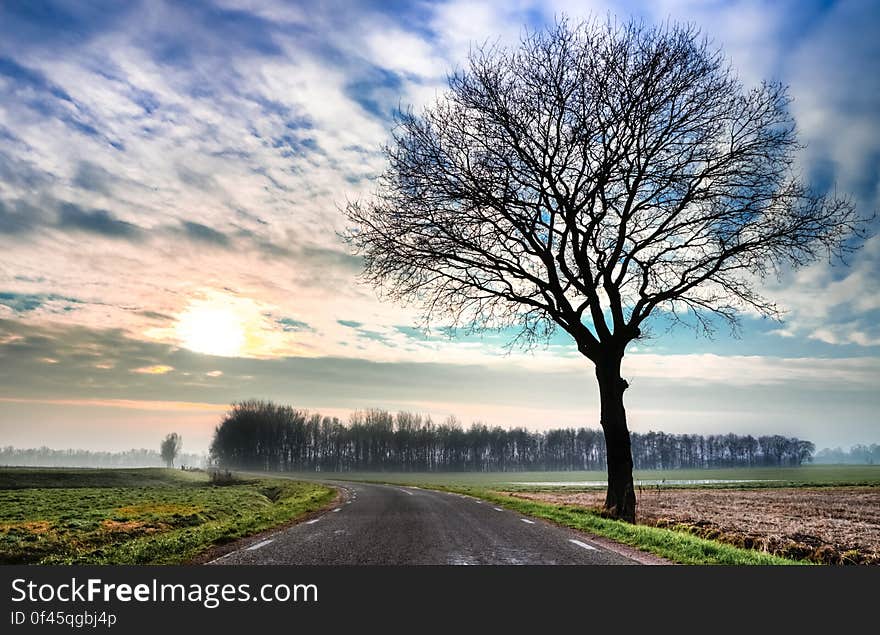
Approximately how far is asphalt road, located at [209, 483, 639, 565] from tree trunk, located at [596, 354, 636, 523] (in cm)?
383

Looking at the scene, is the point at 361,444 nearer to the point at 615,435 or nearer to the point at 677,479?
the point at 677,479

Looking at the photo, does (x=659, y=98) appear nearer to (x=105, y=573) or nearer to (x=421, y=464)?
(x=105, y=573)

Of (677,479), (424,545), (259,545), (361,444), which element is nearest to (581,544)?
(424,545)

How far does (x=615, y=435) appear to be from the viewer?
16.8 m

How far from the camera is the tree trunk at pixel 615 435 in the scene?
53.3 feet

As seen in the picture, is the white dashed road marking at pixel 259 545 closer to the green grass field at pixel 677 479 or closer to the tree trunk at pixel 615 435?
the tree trunk at pixel 615 435

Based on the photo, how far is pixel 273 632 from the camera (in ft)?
16.3

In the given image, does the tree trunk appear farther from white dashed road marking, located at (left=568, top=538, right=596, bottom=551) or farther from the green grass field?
the green grass field

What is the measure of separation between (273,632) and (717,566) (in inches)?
246

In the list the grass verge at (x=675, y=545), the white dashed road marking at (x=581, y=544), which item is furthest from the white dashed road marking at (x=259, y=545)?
the grass verge at (x=675, y=545)

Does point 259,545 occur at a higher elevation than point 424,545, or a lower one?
lower

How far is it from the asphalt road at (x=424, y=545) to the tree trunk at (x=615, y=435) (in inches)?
151

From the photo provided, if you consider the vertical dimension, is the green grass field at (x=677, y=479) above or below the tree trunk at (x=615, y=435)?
below

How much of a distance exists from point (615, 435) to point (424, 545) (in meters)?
9.38
